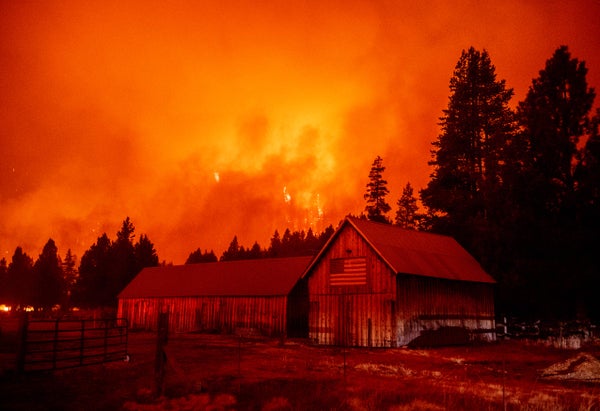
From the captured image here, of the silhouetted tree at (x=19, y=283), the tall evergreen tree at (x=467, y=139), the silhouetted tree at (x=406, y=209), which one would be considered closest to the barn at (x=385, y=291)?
the tall evergreen tree at (x=467, y=139)

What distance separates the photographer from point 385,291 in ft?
104

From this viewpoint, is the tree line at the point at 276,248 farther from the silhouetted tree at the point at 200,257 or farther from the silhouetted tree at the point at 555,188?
the silhouetted tree at the point at 555,188

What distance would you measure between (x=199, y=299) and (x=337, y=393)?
3476 centimetres

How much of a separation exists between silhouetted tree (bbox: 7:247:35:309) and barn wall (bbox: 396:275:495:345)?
89918 mm

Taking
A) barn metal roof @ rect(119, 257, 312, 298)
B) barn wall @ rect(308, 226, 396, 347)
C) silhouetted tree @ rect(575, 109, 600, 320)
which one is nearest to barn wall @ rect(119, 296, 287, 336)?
barn metal roof @ rect(119, 257, 312, 298)

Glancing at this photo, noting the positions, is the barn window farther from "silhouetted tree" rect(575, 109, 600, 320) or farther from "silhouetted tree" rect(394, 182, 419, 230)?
"silhouetted tree" rect(394, 182, 419, 230)

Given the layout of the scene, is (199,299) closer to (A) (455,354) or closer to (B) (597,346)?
(A) (455,354)

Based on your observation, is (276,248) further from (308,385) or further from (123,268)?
(308,385)

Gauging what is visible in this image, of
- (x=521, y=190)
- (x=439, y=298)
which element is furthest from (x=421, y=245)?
(x=521, y=190)

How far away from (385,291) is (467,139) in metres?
33.4

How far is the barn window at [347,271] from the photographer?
33219 millimetres

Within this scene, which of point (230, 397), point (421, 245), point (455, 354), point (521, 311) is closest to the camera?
point (230, 397)

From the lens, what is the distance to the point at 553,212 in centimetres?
4028

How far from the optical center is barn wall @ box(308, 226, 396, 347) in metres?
31.5
